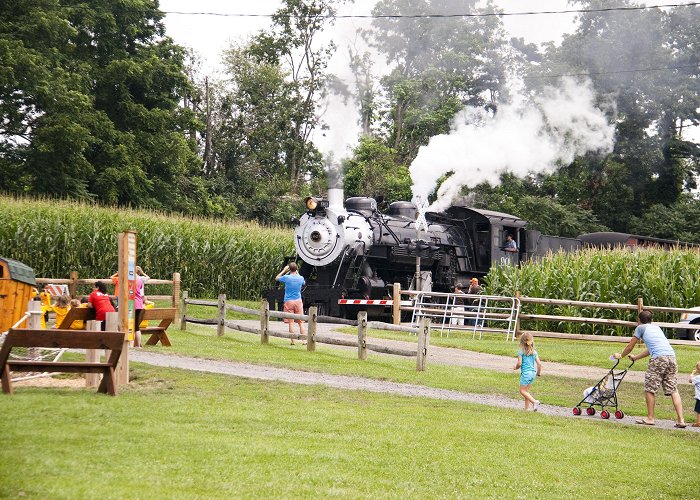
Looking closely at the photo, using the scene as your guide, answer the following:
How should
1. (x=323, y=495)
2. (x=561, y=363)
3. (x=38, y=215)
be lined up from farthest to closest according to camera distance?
(x=38, y=215) < (x=561, y=363) < (x=323, y=495)

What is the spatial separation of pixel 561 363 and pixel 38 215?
17.4 m

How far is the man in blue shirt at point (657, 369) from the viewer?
14.0m

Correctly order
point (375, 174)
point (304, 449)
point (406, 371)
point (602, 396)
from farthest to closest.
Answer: point (375, 174), point (406, 371), point (602, 396), point (304, 449)

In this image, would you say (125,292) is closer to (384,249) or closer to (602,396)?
(602,396)

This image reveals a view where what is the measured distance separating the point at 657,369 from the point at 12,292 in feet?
39.4

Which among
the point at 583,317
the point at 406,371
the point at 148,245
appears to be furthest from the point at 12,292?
the point at 583,317

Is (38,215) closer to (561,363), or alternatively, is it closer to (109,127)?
(109,127)

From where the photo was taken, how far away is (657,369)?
1402cm

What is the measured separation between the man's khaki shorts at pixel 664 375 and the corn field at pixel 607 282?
14.0 metres

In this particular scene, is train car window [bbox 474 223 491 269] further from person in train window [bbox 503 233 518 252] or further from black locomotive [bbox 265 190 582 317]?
person in train window [bbox 503 233 518 252]

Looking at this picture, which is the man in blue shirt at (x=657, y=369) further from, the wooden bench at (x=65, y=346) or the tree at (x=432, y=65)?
the tree at (x=432, y=65)

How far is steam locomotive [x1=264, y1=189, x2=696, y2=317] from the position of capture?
2842cm

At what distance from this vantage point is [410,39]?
5956 cm

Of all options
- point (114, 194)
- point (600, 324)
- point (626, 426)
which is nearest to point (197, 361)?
point (626, 426)
